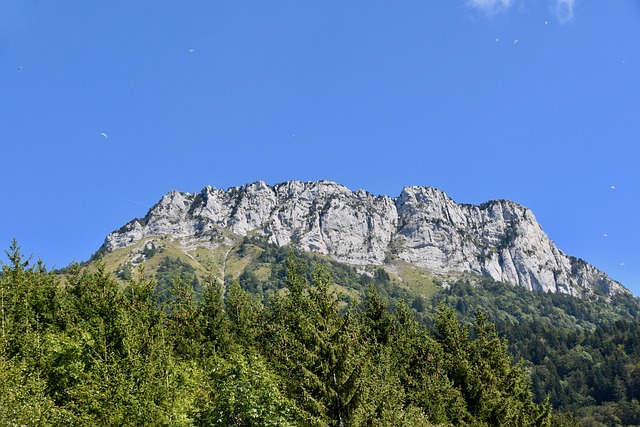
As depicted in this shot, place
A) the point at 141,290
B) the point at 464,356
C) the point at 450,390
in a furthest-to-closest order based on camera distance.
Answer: the point at 141,290, the point at 464,356, the point at 450,390

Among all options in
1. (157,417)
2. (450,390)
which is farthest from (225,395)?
(450,390)

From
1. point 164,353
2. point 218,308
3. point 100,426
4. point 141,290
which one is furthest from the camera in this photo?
point 218,308

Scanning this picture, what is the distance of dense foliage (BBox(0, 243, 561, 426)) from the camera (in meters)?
30.8

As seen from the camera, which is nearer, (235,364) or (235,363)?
(235,364)

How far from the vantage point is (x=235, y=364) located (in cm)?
3672

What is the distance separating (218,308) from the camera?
229 ft

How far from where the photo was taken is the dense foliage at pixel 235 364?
30.8 metres

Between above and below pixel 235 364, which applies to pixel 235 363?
above

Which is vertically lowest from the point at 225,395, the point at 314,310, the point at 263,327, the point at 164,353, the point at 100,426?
the point at 100,426

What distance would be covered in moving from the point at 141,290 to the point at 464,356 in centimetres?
4016

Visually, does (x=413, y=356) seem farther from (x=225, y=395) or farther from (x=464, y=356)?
(x=225, y=395)

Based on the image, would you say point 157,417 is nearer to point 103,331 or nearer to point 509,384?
point 103,331

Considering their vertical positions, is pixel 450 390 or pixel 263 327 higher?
pixel 263 327

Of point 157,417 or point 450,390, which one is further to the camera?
point 450,390
